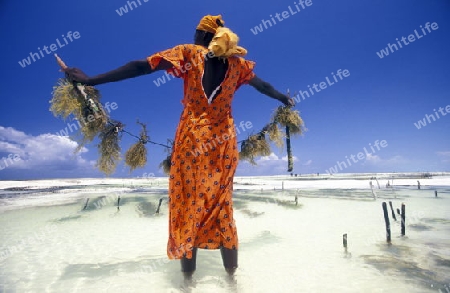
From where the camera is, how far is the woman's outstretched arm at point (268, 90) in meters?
2.46

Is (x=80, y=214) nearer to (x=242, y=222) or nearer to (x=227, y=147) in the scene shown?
(x=242, y=222)

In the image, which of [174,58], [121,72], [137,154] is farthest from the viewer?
[137,154]

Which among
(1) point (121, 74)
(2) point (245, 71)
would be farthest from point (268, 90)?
(1) point (121, 74)

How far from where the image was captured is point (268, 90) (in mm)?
2568

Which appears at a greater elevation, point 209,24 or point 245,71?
point 209,24

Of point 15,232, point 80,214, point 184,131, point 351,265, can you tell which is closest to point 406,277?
point 351,265

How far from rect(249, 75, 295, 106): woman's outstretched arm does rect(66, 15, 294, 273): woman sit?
1.05ft

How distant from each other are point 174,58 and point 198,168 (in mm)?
899

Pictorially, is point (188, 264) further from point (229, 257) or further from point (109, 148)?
point (109, 148)

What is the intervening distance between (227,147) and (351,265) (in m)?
2.47

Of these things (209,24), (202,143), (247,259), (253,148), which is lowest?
(247,259)

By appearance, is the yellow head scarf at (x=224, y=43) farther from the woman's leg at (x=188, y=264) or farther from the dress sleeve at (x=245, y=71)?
the woman's leg at (x=188, y=264)

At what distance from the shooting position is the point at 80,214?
823cm

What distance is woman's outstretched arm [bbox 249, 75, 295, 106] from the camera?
8.08ft
